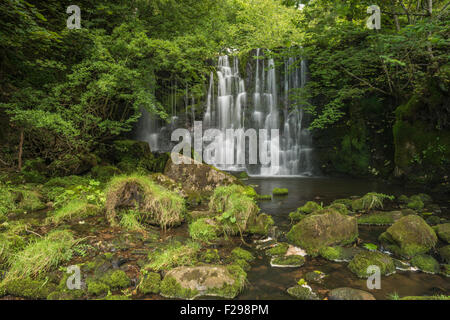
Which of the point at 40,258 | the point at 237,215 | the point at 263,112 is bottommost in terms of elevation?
the point at 40,258

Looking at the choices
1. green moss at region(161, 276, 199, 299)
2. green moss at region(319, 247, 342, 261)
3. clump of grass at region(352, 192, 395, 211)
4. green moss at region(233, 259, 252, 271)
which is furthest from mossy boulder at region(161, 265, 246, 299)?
clump of grass at region(352, 192, 395, 211)

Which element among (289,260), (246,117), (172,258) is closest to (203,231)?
(172,258)

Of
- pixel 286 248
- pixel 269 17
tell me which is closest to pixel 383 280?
pixel 286 248

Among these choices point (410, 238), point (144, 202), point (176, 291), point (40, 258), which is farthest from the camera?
point (144, 202)

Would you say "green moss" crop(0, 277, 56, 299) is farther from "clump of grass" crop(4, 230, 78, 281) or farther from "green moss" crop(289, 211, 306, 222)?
"green moss" crop(289, 211, 306, 222)

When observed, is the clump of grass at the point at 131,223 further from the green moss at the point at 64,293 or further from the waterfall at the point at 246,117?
the waterfall at the point at 246,117

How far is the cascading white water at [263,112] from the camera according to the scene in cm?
1595

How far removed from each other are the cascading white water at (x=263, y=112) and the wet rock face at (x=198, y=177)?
7.33 meters

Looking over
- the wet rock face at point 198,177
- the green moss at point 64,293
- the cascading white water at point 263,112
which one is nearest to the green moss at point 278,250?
the green moss at point 64,293

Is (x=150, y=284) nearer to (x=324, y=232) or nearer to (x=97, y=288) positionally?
(x=97, y=288)

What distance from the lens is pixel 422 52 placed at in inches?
296

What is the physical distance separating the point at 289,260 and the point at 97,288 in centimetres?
273

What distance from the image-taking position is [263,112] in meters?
16.7

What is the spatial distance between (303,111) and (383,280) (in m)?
14.0
